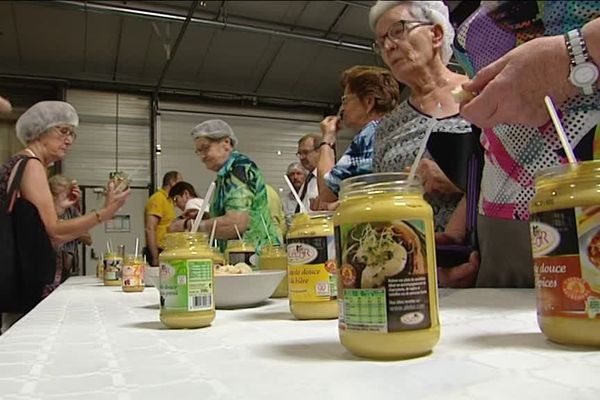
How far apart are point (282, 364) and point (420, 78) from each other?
1236 mm

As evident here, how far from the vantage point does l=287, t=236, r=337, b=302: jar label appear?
2.74 feet

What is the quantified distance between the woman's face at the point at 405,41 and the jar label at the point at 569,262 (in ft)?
3.50

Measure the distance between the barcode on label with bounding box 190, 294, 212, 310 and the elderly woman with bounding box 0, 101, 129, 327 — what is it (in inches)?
51.9

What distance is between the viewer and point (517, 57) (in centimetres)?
74

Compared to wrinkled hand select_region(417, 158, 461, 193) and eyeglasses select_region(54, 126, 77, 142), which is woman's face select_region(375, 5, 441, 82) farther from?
eyeglasses select_region(54, 126, 77, 142)

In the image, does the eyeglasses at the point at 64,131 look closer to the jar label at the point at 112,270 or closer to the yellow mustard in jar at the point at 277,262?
the jar label at the point at 112,270

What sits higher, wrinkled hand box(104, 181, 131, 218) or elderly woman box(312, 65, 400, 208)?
elderly woman box(312, 65, 400, 208)

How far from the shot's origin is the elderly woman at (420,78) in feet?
4.91

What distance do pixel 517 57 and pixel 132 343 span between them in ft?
2.27

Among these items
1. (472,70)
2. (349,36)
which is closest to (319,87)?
(349,36)

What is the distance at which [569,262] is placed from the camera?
0.55 meters

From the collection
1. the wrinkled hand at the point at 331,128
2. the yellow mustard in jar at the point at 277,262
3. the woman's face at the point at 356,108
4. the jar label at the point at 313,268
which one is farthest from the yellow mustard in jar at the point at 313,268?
the wrinkled hand at the point at 331,128

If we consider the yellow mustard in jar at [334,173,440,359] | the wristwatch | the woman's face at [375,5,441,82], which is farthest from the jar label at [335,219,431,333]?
the woman's face at [375,5,441,82]

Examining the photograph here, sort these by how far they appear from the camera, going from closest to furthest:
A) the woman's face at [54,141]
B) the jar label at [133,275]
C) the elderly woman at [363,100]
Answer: the jar label at [133,275], the elderly woman at [363,100], the woman's face at [54,141]
